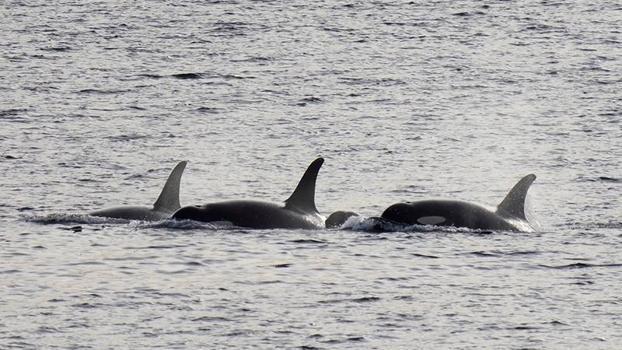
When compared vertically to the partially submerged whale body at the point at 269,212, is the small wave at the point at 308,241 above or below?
below

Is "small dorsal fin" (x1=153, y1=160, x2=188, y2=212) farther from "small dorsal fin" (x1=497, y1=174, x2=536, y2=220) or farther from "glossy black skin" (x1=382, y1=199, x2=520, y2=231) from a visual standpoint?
"small dorsal fin" (x1=497, y1=174, x2=536, y2=220)

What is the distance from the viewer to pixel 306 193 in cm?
2391

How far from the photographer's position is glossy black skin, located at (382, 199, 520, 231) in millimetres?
23531

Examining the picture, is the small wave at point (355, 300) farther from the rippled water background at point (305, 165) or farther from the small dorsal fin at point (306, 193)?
the small dorsal fin at point (306, 193)

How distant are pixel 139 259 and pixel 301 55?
3616 centimetres

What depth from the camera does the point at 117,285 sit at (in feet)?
63.5

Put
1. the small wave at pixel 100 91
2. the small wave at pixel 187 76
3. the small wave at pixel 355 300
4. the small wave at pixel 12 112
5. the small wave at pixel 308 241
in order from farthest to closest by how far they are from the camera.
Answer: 1. the small wave at pixel 187 76
2. the small wave at pixel 100 91
3. the small wave at pixel 12 112
4. the small wave at pixel 308 241
5. the small wave at pixel 355 300

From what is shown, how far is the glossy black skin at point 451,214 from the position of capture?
23.5 metres

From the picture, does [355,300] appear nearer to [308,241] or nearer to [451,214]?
[308,241]

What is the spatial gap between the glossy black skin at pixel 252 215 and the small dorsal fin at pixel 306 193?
0.11 m

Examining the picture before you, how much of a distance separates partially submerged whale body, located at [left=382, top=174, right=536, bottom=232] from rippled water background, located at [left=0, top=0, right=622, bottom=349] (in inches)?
13.1

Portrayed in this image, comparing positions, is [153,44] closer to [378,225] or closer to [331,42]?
[331,42]

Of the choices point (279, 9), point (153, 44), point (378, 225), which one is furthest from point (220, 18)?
point (378, 225)

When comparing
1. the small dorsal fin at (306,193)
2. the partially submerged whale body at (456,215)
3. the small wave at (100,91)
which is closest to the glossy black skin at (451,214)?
the partially submerged whale body at (456,215)
